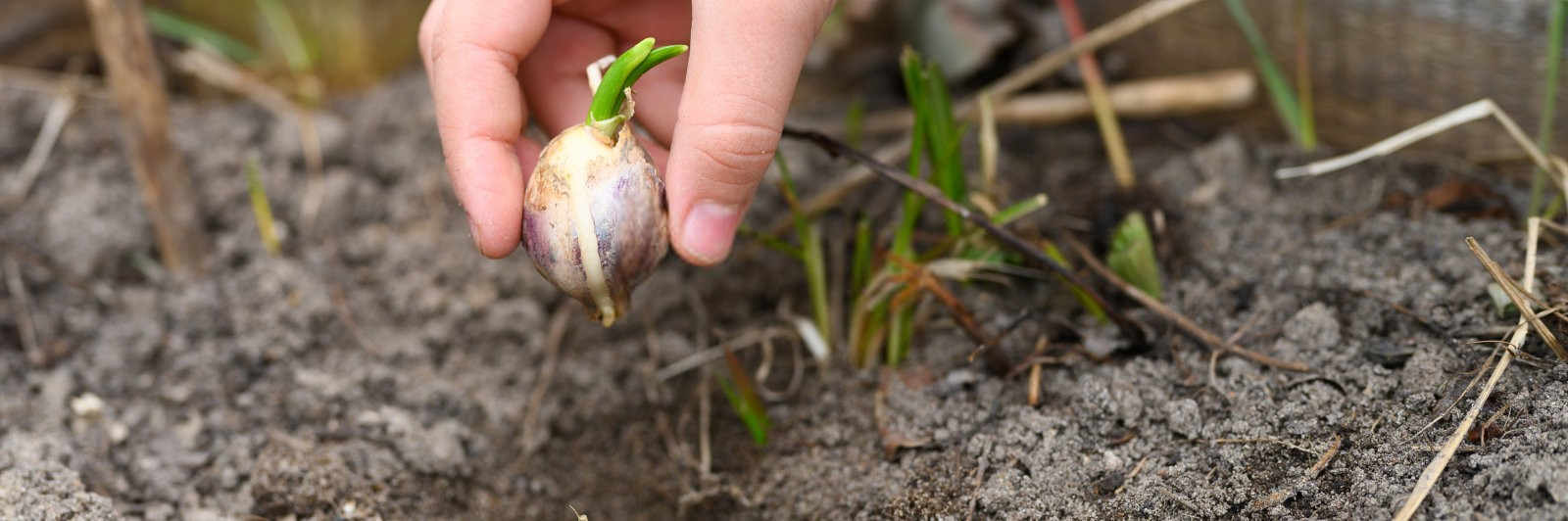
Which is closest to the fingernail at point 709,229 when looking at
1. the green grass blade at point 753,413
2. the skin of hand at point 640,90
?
the skin of hand at point 640,90

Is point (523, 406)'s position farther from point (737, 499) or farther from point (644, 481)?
point (737, 499)

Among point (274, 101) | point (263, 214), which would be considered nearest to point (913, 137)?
point (263, 214)

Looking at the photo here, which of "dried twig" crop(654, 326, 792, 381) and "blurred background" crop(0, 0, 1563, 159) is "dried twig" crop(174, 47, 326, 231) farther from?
"dried twig" crop(654, 326, 792, 381)

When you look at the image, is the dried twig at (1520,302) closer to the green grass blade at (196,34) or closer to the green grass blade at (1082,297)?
the green grass blade at (1082,297)

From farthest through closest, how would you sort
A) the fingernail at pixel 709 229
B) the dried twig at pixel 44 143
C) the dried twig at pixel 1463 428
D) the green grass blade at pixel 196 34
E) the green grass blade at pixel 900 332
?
the green grass blade at pixel 196 34 → the dried twig at pixel 44 143 → the green grass blade at pixel 900 332 → the fingernail at pixel 709 229 → the dried twig at pixel 1463 428

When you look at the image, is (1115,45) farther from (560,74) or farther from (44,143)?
(44,143)
